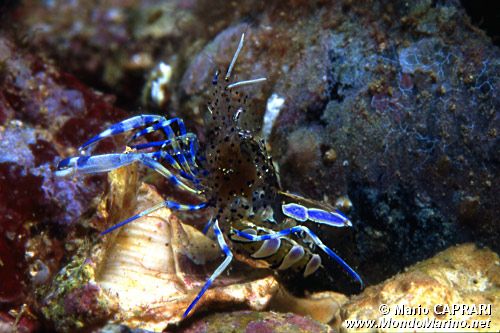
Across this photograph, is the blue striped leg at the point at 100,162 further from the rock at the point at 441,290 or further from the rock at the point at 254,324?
the rock at the point at 441,290

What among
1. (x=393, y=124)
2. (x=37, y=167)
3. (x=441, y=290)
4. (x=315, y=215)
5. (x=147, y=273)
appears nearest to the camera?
(x=441, y=290)

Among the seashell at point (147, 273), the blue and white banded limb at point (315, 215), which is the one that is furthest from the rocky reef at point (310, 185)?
the blue and white banded limb at point (315, 215)

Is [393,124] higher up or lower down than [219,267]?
higher up

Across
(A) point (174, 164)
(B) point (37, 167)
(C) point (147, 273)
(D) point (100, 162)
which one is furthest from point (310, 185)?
(B) point (37, 167)

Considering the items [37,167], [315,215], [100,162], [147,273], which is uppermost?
[100,162]

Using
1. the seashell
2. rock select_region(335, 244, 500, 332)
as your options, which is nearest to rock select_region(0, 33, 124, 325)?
the seashell

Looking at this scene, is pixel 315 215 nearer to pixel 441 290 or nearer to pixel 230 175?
pixel 230 175

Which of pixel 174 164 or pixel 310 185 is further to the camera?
pixel 310 185
